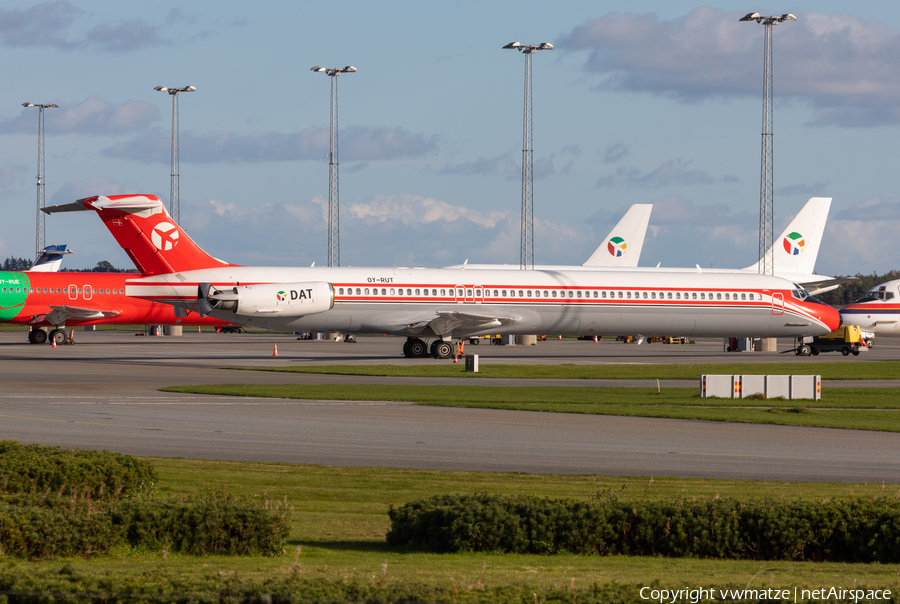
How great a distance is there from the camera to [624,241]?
81.1 metres

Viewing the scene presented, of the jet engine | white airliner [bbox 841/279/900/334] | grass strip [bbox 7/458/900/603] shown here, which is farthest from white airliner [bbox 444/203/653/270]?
grass strip [bbox 7/458/900/603]

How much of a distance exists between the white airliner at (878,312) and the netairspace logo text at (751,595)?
64563mm

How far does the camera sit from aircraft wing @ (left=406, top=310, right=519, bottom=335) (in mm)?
46938

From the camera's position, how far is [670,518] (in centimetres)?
1003

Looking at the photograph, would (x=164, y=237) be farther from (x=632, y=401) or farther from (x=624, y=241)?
(x=624, y=241)

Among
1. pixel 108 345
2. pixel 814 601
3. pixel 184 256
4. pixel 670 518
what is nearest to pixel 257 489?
pixel 670 518

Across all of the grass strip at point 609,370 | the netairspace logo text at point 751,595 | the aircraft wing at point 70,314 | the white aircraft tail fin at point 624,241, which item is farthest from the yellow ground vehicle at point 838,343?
the netairspace logo text at point 751,595

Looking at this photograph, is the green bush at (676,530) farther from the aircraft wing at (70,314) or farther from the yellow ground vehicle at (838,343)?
the aircraft wing at (70,314)

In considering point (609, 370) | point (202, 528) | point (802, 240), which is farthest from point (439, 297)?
point (802, 240)

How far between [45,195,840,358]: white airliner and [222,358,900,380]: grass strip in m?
4.21

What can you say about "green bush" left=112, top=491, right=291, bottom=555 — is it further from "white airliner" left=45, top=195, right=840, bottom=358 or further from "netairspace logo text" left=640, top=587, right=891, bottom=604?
"white airliner" left=45, top=195, right=840, bottom=358

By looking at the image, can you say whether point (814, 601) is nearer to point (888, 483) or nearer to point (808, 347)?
point (888, 483)

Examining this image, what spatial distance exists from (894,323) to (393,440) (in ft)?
186

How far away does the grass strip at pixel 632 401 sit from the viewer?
81.4ft
